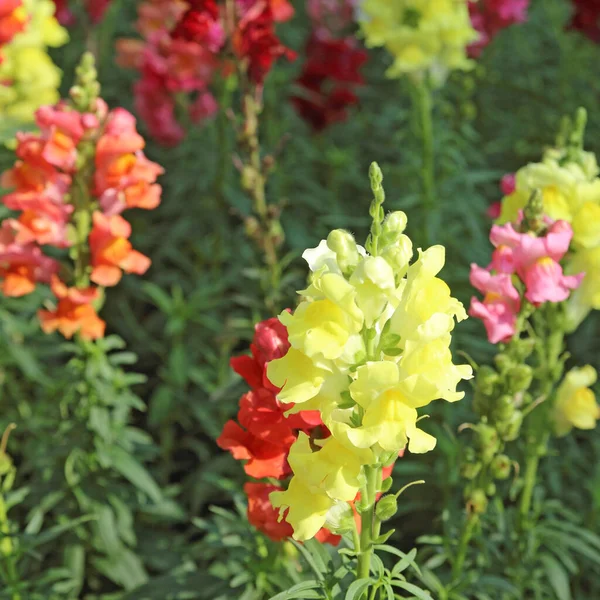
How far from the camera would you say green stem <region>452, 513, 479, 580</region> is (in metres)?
2.39

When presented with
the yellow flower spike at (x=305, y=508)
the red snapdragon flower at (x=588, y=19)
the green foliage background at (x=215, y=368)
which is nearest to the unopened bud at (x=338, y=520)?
the yellow flower spike at (x=305, y=508)

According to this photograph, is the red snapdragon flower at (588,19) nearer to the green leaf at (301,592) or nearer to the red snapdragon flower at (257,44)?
the red snapdragon flower at (257,44)

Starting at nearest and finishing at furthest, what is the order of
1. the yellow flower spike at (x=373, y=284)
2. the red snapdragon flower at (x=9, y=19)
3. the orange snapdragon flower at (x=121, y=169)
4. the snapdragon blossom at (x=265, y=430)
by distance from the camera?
the yellow flower spike at (x=373, y=284)
the snapdragon blossom at (x=265, y=430)
the orange snapdragon flower at (x=121, y=169)
the red snapdragon flower at (x=9, y=19)

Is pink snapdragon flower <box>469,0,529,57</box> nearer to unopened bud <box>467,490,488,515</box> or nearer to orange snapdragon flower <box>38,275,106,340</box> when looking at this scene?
orange snapdragon flower <box>38,275,106,340</box>

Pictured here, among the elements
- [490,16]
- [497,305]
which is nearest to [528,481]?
[497,305]

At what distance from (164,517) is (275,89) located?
267cm

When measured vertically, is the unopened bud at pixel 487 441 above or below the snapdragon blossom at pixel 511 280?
below

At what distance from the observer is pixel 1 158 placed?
13.1 feet

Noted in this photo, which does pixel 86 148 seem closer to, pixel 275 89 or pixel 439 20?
pixel 439 20

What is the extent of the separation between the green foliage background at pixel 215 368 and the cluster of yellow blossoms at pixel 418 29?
1.55 feet

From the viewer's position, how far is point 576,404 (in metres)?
2.59

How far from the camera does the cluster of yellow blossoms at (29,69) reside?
12.8 feet

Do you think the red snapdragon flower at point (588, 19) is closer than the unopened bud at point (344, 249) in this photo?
No

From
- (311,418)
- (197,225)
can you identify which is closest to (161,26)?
(197,225)
